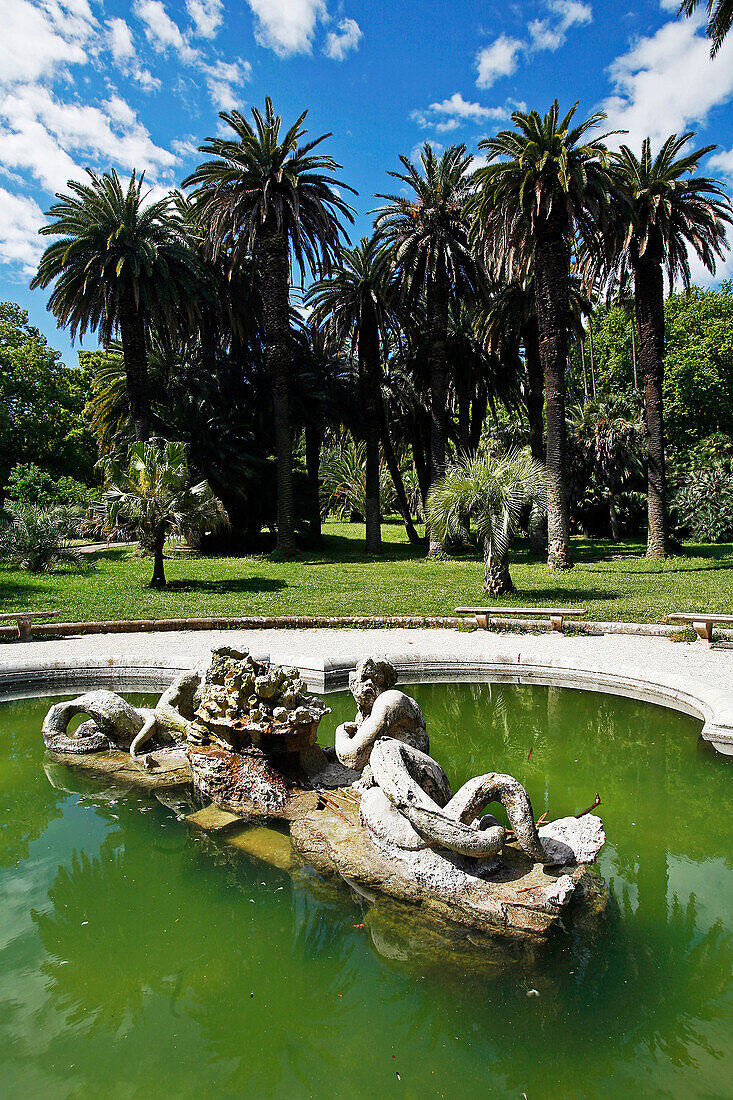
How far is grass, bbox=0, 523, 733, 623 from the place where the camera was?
45.7ft

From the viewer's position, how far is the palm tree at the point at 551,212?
18.9 m

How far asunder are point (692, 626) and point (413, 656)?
5.05 m

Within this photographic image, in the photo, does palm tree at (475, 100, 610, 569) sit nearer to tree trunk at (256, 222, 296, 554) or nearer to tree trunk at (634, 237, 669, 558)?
tree trunk at (634, 237, 669, 558)

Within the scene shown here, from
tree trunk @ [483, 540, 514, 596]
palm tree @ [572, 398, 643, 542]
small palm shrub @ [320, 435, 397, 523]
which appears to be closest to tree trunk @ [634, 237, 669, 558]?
tree trunk @ [483, 540, 514, 596]

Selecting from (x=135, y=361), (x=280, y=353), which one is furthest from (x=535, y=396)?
(x=135, y=361)

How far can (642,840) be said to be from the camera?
191 inches

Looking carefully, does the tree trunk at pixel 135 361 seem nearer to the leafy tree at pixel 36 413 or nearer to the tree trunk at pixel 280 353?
the tree trunk at pixel 280 353

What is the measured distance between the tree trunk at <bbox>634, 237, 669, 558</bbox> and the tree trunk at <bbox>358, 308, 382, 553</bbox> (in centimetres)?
1022

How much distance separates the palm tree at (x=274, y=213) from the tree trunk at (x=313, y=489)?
5.23m

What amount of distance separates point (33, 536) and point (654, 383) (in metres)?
20.1

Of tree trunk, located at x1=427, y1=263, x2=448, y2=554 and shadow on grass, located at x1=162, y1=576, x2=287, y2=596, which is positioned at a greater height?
tree trunk, located at x1=427, y1=263, x2=448, y2=554

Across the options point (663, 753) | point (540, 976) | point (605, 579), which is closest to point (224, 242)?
point (605, 579)

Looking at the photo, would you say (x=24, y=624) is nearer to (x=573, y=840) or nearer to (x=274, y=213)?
(x=573, y=840)

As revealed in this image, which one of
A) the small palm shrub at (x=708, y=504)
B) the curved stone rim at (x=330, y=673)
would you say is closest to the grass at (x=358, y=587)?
the curved stone rim at (x=330, y=673)
